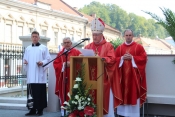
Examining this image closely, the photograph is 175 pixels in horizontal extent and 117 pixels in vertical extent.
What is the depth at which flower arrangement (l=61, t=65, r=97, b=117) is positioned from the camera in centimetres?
535

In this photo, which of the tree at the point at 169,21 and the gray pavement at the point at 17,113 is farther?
the gray pavement at the point at 17,113

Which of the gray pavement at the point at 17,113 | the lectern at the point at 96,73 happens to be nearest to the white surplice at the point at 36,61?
the gray pavement at the point at 17,113

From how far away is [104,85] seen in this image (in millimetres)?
6016

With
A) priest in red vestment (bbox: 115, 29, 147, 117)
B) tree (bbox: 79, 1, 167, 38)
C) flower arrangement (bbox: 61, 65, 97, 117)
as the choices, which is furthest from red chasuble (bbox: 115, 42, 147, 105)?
tree (bbox: 79, 1, 167, 38)

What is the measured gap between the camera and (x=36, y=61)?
24.9 feet

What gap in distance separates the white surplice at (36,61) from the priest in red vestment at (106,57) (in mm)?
1764

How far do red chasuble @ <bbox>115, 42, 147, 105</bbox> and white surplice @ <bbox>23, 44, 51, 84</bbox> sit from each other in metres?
1.82

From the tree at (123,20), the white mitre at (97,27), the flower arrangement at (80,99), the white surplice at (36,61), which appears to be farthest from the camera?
the tree at (123,20)

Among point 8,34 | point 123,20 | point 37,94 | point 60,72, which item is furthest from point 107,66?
point 123,20

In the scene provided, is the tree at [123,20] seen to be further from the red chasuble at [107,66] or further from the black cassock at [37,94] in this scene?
the red chasuble at [107,66]

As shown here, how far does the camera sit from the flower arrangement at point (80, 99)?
535 centimetres

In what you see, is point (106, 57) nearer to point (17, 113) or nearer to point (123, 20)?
point (17, 113)

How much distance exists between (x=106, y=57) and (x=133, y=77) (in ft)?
4.05

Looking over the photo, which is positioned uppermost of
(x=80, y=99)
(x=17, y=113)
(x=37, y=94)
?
(x=80, y=99)
